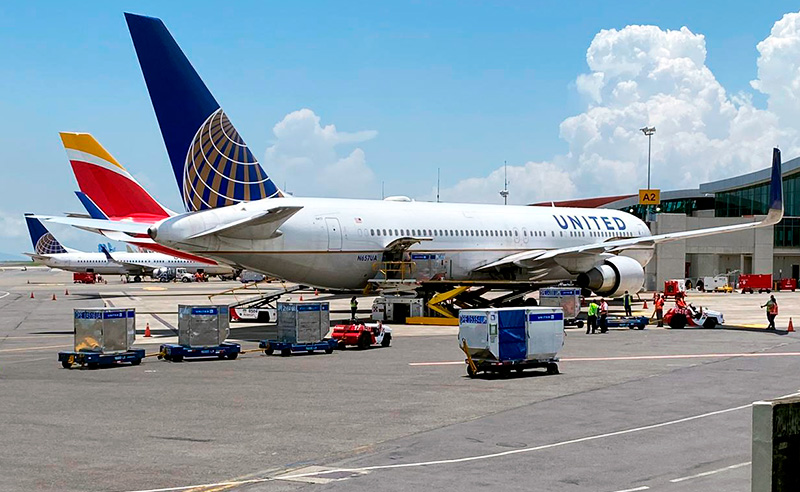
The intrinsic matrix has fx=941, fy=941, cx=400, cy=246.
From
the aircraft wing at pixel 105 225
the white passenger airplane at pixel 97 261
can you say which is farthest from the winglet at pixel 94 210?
the white passenger airplane at pixel 97 261

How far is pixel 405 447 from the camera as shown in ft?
43.4

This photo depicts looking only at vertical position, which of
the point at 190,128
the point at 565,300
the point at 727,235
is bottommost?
the point at 565,300

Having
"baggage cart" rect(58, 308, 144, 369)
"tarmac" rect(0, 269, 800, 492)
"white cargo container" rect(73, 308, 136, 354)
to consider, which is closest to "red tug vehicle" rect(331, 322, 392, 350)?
"tarmac" rect(0, 269, 800, 492)

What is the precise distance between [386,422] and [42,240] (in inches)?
4090

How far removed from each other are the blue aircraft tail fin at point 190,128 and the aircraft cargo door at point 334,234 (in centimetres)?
345

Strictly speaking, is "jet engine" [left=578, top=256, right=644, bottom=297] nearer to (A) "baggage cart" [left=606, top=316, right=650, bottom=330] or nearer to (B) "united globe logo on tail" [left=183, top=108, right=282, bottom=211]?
(A) "baggage cart" [left=606, top=316, right=650, bottom=330]

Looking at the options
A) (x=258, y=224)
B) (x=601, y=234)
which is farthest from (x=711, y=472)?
(x=601, y=234)

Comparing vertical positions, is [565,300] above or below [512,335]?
above

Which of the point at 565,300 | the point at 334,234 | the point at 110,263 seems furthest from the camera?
the point at 110,263

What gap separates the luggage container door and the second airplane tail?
103 ft

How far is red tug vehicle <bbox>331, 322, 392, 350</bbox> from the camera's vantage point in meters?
28.3

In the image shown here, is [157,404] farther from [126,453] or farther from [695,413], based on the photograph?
[695,413]

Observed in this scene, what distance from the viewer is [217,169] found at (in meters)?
33.2

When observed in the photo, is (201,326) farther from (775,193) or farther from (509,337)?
(775,193)
